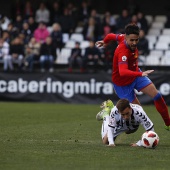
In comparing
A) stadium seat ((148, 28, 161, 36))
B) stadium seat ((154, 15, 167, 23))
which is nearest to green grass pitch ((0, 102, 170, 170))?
stadium seat ((148, 28, 161, 36))

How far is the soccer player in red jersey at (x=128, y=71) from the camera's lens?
12109 mm

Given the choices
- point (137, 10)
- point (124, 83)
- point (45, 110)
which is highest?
point (137, 10)

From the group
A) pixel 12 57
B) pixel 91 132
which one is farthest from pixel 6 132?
pixel 12 57

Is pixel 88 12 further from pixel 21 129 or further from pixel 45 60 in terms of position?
pixel 21 129

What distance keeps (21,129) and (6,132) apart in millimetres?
773

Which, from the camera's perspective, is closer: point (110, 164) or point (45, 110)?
point (110, 164)

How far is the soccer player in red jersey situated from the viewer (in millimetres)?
12109

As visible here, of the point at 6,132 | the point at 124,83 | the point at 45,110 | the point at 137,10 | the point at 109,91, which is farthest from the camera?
the point at 137,10

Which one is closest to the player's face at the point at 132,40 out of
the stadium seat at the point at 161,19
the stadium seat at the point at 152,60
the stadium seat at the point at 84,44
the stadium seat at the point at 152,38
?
the stadium seat at the point at 152,60

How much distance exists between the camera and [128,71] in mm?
11820

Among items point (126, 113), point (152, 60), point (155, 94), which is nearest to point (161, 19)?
point (152, 60)

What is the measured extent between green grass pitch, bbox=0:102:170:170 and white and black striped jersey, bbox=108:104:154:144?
0.29 metres

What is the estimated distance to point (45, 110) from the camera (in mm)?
20719

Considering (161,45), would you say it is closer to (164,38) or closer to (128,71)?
(164,38)
